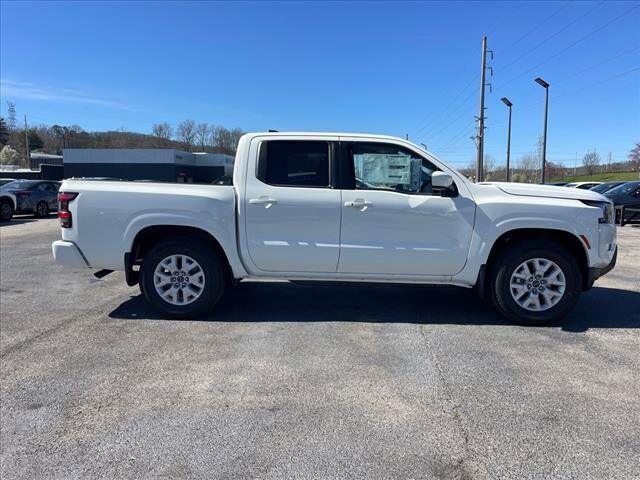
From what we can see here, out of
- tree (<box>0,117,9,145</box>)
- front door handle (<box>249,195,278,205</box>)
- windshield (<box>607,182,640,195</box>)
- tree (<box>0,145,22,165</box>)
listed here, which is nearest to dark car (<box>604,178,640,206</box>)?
windshield (<box>607,182,640,195</box>)

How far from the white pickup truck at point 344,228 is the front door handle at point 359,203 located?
0.03ft

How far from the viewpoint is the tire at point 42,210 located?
19.9 meters

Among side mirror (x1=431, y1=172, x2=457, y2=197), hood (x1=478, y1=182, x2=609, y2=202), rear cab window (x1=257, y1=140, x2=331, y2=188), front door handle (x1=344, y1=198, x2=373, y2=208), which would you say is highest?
rear cab window (x1=257, y1=140, x2=331, y2=188)

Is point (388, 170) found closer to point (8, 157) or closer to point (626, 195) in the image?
point (626, 195)

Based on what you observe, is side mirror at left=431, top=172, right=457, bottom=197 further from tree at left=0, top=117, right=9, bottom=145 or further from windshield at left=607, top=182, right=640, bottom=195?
tree at left=0, top=117, right=9, bottom=145

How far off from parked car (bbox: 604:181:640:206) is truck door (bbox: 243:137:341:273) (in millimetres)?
19413

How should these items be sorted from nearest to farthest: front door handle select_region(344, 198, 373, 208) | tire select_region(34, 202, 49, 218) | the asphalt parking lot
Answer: the asphalt parking lot < front door handle select_region(344, 198, 373, 208) < tire select_region(34, 202, 49, 218)

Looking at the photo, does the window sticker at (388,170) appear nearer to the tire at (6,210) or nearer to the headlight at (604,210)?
the headlight at (604,210)

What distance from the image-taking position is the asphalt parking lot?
288 centimetres

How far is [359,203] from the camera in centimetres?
525

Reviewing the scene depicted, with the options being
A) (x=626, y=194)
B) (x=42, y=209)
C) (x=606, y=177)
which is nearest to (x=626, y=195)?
(x=626, y=194)

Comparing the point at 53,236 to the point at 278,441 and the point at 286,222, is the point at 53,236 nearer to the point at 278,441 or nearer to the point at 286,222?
the point at 286,222

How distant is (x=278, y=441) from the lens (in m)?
3.07

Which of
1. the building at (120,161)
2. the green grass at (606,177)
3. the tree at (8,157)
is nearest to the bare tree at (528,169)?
the green grass at (606,177)
